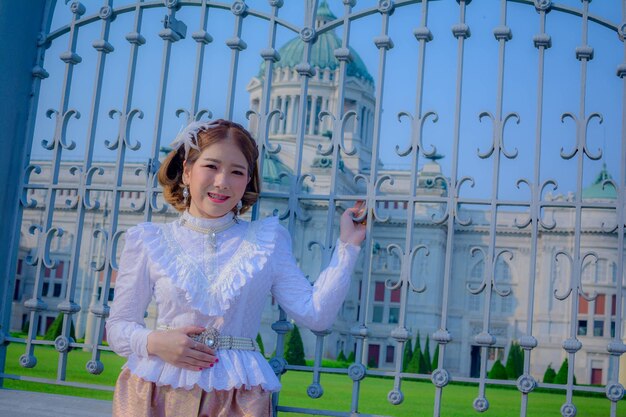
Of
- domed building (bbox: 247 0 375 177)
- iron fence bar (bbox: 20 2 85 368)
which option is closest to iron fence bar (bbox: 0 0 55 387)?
iron fence bar (bbox: 20 2 85 368)

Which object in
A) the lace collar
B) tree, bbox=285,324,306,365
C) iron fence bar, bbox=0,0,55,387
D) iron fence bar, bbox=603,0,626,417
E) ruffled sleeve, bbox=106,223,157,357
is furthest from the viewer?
tree, bbox=285,324,306,365

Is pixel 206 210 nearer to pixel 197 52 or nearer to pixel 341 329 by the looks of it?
pixel 197 52

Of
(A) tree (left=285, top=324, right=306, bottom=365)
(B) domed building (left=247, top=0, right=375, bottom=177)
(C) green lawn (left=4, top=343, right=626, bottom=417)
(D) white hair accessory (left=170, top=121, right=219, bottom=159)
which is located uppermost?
(B) domed building (left=247, top=0, right=375, bottom=177)

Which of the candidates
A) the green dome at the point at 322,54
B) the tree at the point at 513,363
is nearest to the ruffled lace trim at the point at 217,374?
the tree at the point at 513,363

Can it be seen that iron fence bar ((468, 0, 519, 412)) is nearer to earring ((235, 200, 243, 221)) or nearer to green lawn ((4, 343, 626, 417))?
earring ((235, 200, 243, 221))

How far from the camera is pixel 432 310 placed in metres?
27.2

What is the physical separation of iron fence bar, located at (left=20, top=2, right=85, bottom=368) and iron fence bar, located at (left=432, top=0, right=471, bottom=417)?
4.63 feet

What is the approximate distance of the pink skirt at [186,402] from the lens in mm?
1876

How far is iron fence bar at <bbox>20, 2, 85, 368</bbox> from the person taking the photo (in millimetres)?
2828

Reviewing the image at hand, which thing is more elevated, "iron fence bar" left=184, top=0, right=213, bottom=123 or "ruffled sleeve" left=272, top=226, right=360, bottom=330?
"iron fence bar" left=184, top=0, right=213, bottom=123

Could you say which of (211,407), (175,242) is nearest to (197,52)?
(175,242)

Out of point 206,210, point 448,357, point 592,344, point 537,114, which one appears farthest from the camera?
point 448,357

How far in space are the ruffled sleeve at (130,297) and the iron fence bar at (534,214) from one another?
113 cm

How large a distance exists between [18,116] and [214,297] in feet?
4.83
